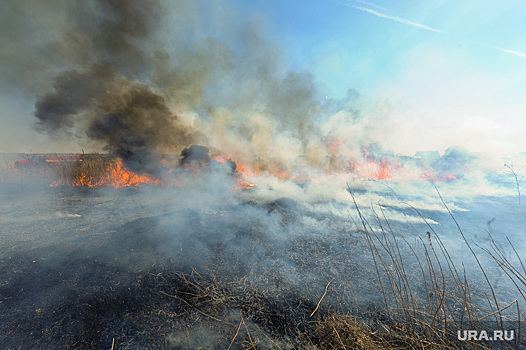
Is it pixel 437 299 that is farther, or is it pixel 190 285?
pixel 190 285

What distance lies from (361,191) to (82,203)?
17717 millimetres

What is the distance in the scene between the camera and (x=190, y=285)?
14.3ft

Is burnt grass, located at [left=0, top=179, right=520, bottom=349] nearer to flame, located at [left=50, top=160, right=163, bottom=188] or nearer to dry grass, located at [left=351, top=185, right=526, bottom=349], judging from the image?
dry grass, located at [left=351, top=185, right=526, bottom=349]

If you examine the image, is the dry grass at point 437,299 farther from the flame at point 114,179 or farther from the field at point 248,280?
the flame at point 114,179

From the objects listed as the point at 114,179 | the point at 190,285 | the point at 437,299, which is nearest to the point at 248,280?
the point at 190,285

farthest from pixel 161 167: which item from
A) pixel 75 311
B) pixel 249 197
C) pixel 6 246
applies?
pixel 75 311

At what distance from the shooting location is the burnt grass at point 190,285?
3156 mm

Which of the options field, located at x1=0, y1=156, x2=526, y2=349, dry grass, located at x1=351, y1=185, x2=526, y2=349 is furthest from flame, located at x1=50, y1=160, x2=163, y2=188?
dry grass, located at x1=351, y1=185, x2=526, y2=349

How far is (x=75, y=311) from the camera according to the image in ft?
11.5

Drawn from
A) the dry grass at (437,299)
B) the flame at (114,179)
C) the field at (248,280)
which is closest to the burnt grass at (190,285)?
the field at (248,280)

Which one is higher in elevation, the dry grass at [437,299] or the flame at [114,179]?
the flame at [114,179]

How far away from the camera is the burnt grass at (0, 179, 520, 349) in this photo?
10.4ft

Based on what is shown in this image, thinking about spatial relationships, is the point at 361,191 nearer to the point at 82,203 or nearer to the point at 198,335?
the point at 198,335

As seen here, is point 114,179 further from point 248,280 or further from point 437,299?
point 437,299
